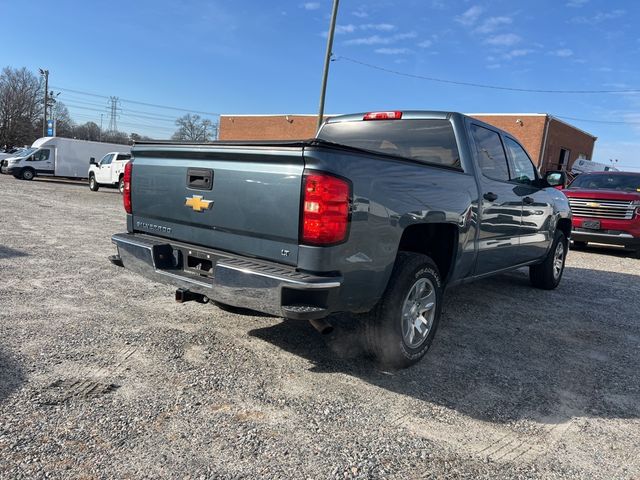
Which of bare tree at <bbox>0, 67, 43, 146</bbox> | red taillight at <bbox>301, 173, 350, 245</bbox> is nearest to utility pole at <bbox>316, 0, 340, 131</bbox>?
red taillight at <bbox>301, 173, 350, 245</bbox>

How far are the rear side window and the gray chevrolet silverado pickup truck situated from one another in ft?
0.04

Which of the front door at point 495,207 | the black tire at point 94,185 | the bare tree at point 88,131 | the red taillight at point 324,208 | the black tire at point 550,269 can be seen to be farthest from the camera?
the bare tree at point 88,131

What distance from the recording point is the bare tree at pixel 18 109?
67438 mm

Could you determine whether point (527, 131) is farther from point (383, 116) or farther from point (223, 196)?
point (223, 196)

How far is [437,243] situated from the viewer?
421 cm

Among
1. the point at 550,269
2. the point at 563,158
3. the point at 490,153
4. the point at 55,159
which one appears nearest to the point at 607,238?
the point at 550,269

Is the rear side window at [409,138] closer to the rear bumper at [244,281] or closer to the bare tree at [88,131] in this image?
the rear bumper at [244,281]

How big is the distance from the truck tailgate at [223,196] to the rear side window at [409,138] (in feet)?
4.86

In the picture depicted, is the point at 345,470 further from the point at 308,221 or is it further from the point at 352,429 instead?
the point at 308,221

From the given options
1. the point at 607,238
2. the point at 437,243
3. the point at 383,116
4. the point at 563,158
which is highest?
the point at 563,158

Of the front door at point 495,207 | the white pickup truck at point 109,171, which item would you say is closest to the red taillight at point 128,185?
the front door at point 495,207

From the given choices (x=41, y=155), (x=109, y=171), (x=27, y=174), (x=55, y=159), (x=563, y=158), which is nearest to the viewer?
(x=109, y=171)

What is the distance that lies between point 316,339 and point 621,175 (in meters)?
11.1

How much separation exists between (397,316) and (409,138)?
1.93m
